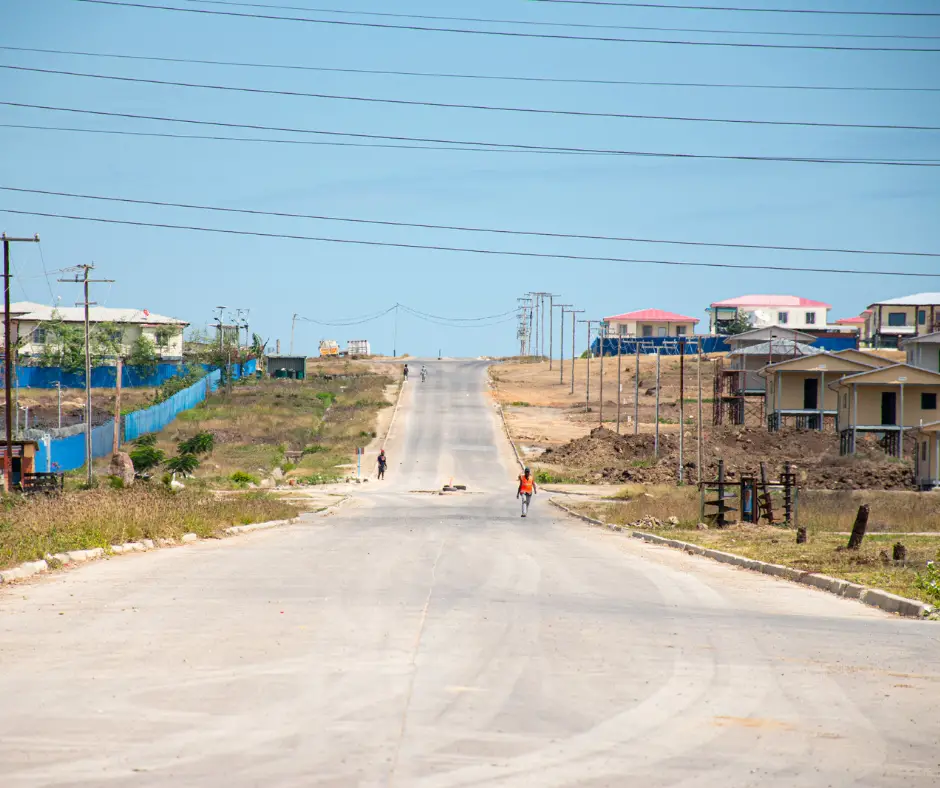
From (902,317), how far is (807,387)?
187ft

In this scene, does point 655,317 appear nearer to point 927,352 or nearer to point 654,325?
point 654,325

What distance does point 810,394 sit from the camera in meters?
78.3

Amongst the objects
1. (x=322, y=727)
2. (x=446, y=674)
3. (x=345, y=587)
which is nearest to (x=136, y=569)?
(x=345, y=587)

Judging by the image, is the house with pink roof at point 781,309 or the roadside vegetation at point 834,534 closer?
the roadside vegetation at point 834,534

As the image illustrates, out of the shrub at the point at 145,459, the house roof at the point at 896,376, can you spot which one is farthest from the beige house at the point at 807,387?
the shrub at the point at 145,459

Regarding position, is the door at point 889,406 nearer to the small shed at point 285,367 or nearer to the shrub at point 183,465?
the shrub at point 183,465

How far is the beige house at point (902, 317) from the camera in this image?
127062 mm

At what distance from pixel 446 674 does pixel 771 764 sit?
318cm

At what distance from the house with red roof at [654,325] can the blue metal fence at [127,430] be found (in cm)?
6851

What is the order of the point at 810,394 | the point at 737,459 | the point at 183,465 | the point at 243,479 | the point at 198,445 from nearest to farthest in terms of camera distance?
1. the point at 243,479
2. the point at 183,465
3. the point at 198,445
4. the point at 737,459
5. the point at 810,394

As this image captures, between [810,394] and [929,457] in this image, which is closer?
[929,457]

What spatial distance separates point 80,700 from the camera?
8.38 meters

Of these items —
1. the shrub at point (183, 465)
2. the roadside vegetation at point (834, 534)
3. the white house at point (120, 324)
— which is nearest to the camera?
the roadside vegetation at point (834, 534)

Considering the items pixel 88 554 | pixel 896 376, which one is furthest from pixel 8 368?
pixel 896 376
